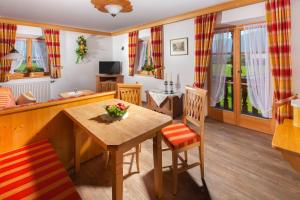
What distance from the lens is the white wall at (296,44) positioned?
2705 mm

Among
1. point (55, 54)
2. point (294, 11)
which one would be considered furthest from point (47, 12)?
point (294, 11)

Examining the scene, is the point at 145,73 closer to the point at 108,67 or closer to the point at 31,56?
the point at 108,67

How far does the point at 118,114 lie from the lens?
5.86ft

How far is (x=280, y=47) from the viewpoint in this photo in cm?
277

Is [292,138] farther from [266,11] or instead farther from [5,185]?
[266,11]

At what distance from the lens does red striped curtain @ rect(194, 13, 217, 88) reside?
3675mm

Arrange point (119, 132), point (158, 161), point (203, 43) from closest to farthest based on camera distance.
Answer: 1. point (119, 132)
2. point (158, 161)
3. point (203, 43)

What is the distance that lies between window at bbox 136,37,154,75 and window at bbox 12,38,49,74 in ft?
8.48

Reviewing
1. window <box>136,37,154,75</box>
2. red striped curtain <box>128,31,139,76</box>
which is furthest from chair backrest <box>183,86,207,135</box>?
red striped curtain <box>128,31,139,76</box>

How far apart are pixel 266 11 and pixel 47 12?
4.06 meters

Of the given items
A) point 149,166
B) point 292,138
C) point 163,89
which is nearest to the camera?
point 292,138

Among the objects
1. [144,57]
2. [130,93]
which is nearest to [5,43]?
[144,57]

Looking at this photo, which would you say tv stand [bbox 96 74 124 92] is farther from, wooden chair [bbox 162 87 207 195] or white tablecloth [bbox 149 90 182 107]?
wooden chair [bbox 162 87 207 195]

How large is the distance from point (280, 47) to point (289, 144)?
80.3 inches
